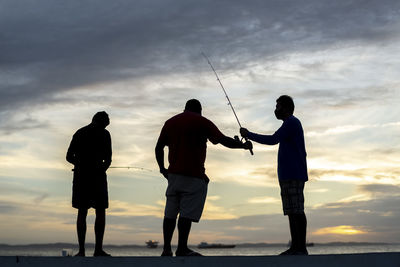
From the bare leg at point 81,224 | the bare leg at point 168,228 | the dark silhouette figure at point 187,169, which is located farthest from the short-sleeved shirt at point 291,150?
the bare leg at point 81,224

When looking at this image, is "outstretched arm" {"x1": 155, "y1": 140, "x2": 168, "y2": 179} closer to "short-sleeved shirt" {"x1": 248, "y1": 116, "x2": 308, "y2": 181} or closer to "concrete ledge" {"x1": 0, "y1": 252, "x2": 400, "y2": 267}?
"short-sleeved shirt" {"x1": 248, "y1": 116, "x2": 308, "y2": 181}

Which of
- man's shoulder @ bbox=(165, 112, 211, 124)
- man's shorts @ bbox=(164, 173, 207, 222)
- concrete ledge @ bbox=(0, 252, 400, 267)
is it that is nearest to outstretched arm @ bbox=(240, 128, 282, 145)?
man's shoulder @ bbox=(165, 112, 211, 124)

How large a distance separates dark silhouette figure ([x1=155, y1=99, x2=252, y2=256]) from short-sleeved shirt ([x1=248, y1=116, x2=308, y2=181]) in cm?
68

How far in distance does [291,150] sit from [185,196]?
1.44 m

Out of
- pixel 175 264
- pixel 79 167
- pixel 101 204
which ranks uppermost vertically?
pixel 79 167

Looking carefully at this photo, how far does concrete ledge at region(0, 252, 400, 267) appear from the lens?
15.8ft

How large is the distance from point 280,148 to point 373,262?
184cm

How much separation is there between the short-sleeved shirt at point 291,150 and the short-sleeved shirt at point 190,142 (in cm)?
77

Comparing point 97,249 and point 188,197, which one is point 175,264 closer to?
point 188,197

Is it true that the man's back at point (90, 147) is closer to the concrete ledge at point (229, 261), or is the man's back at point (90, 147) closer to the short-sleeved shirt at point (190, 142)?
the short-sleeved shirt at point (190, 142)

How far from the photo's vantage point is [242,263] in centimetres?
479

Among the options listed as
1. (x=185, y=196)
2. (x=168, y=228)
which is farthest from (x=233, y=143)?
(x=168, y=228)

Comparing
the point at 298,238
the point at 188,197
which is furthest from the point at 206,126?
the point at 298,238

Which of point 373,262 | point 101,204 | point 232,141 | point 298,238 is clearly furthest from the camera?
point 101,204
